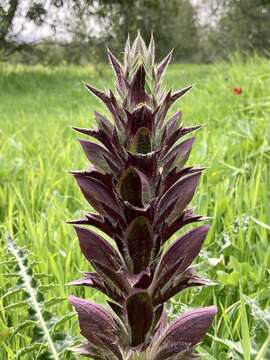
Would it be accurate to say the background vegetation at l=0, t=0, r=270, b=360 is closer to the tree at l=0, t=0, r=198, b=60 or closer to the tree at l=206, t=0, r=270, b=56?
the tree at l=0, t=0, r=198, b=60

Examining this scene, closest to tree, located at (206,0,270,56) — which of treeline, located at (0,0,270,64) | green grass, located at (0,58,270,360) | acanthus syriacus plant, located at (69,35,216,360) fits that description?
treeline, located at (0,0,270,64)

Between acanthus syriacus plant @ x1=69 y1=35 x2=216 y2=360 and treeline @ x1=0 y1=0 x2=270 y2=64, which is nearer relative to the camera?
acanthus syriacus plant @ x1=69 y1=35 x2=216 y2=360

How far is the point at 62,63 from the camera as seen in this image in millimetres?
22031

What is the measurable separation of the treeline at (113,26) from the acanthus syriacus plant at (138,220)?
1001 centimetres

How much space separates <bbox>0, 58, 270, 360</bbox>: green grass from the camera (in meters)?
1.55

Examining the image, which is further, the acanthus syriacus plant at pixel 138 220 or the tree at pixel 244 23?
the tree at pixel 244 23

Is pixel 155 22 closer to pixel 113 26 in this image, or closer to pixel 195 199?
pixel 113 26

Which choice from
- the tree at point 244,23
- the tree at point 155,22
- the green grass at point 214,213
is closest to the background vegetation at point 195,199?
the green grass at point 214,213

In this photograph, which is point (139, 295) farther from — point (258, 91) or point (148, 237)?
point (258, 91)

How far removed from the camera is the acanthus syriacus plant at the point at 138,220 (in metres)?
0.81

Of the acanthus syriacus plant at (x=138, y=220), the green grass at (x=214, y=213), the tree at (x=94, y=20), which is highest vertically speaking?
the tree at (x=94, y=20)

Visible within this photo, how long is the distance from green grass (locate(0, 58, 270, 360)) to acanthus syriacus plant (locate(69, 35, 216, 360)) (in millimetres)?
157

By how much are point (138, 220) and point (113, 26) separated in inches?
849

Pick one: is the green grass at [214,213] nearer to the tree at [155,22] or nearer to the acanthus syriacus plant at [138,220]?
the acanthus syriacus plant at [138,220]
